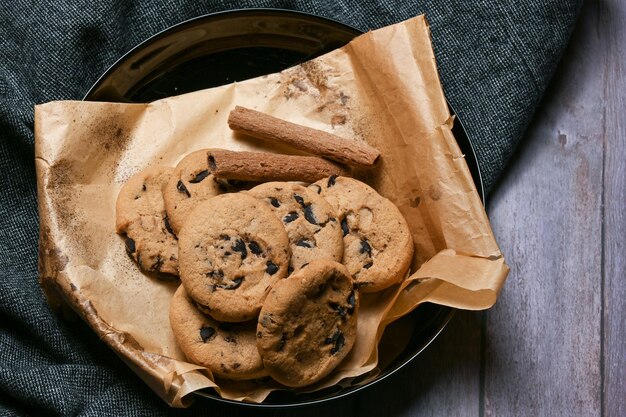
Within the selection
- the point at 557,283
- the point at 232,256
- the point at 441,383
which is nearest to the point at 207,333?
the point at 232,256

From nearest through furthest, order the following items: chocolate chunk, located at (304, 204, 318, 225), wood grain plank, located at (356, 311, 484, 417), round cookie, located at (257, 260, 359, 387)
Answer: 1. round cookie, located at (257, 260, 359, 387)
2. chocolate chunk, located at (304, 204, 318, 225)
3. wood grain plank, located at (356, 311, 484, 417)

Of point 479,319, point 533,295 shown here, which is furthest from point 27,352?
point 533,295

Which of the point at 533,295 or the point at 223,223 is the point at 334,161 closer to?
the point at 223,223

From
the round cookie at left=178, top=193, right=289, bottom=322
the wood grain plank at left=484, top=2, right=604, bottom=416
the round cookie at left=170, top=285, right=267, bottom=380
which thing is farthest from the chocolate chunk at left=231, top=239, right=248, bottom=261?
the wood grain plank at left=484, top=2, right=604, bottom=416

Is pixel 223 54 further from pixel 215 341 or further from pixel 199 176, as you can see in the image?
pixel 215 341

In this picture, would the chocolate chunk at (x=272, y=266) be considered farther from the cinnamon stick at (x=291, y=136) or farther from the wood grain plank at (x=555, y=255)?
the wood grain plank at (x=555, y=255)

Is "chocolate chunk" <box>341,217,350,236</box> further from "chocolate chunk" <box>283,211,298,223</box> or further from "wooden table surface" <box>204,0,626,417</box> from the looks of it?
"wooden table surface" <box>204,0,626,417</box>
